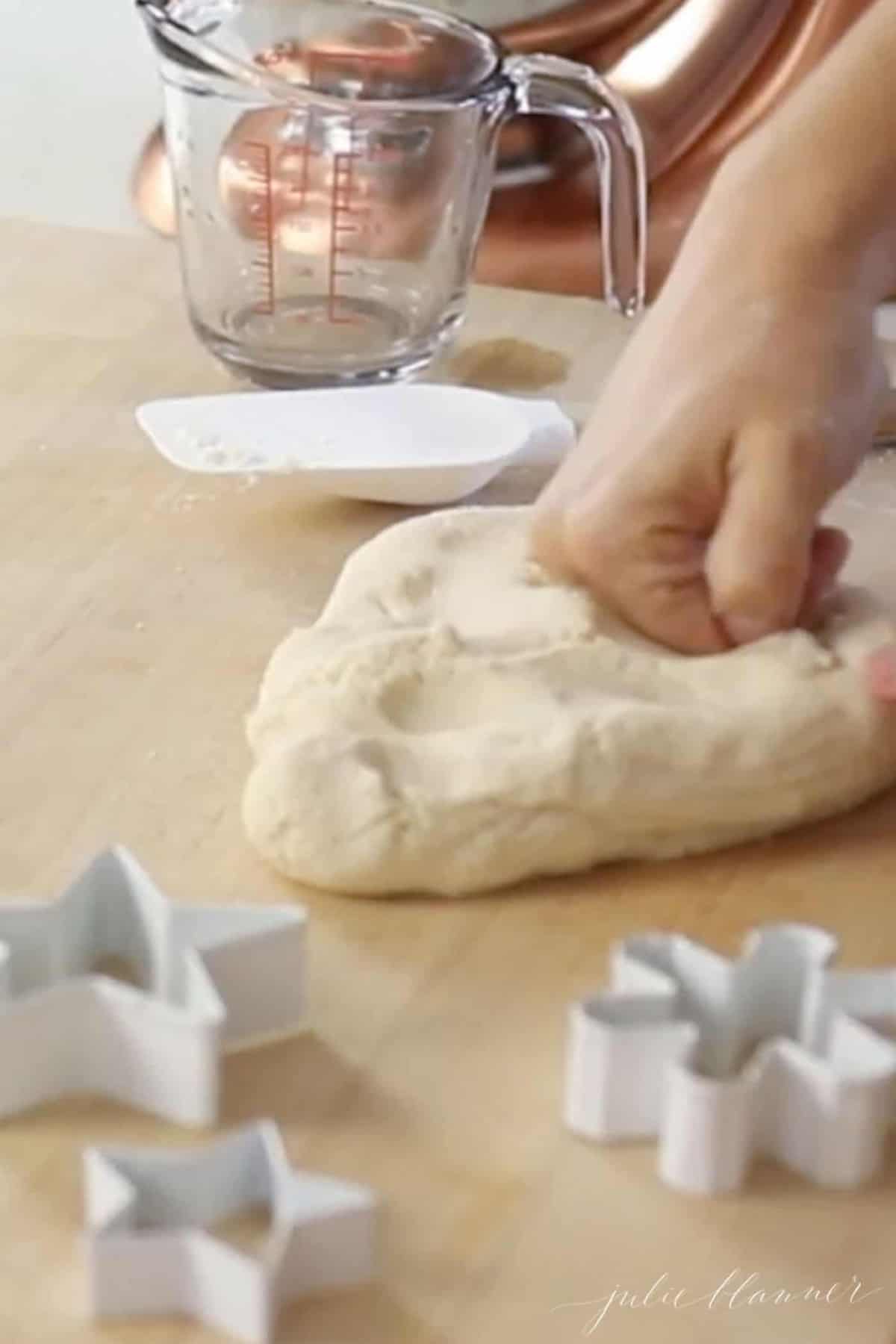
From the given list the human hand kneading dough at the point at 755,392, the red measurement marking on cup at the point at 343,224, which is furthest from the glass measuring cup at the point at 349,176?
the human hand kneading dough at the point at 755,392

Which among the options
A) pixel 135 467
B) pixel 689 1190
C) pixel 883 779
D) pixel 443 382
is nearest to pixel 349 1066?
pixel 689 1190

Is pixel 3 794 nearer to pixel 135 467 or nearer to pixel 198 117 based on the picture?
pixel 135 467

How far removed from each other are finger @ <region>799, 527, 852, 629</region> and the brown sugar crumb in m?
0.36

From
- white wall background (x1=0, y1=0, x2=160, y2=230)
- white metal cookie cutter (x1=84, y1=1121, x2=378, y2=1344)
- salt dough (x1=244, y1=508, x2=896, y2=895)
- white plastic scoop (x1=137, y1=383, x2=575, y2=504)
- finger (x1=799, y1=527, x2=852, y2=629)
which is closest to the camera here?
white metal cookie cutter (x1=84, y1=1121, x2=378, y2=1344)

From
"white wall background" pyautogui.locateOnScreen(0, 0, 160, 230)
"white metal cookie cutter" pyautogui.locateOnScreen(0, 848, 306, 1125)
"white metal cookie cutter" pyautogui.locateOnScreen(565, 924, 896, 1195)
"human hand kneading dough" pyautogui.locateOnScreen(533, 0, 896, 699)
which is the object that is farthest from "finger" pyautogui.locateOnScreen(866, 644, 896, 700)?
"white wall background" pyautogui.locateOnScreen(0, 0, 160, 230)

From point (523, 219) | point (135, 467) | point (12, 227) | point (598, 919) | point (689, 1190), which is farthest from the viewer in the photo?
point (523, 219)

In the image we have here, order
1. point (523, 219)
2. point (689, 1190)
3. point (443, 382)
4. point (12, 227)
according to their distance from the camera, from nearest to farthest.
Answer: point (689, 1190)
point (443, 382)
point (12, 227)
point (523, 219)

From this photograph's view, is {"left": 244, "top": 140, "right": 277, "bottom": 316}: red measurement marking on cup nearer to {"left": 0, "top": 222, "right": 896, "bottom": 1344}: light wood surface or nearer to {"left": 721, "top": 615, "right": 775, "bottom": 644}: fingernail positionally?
{"left": 0, "top": 222, "right": 896, "bottom": 1344}: light wood surface

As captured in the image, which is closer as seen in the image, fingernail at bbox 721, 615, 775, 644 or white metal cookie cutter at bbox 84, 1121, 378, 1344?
white metal cookie cutter at bbox 84, 1121, 378, 1344

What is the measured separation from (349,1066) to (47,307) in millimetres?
712

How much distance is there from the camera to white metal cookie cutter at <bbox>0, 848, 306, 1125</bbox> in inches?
28.7

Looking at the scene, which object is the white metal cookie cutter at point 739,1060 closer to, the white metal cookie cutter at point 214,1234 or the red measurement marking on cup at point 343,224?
the white metal cookie cutter at point 214,1234

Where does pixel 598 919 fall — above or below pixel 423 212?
below

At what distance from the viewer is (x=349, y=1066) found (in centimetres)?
78
